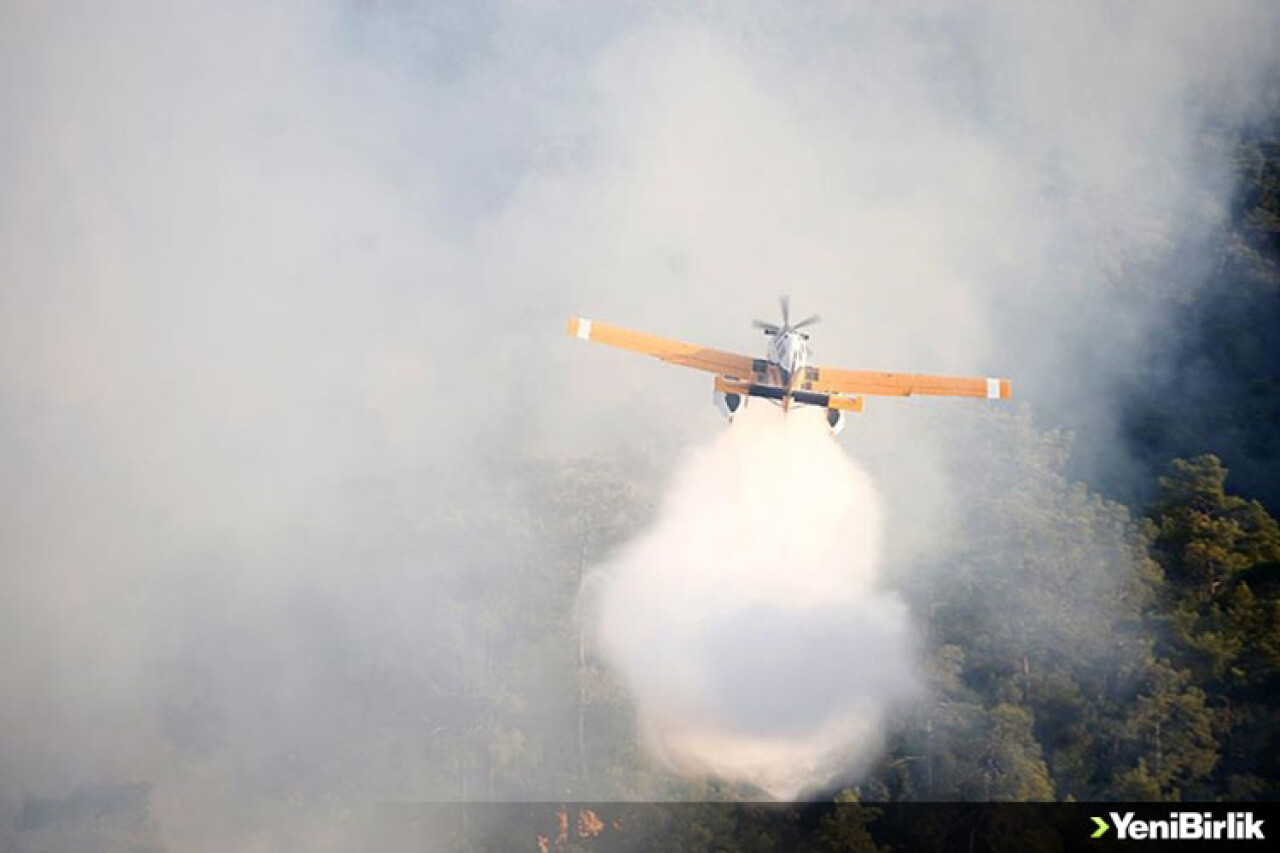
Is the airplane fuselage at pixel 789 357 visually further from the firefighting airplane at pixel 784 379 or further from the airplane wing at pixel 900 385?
the airplane wing at pixel 900 385

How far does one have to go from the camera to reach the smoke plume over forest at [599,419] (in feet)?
231

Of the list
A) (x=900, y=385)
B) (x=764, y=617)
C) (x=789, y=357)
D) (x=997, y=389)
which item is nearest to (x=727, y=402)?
(x=789, y=357)

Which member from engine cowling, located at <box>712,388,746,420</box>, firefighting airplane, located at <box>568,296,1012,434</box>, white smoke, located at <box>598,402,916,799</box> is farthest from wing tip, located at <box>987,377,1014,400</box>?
engine cowling, located at <box>712,388,746,420</box>

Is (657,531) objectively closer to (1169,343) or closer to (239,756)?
(239,756)

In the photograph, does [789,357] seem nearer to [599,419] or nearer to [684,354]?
[684,354]

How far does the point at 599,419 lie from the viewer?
335ft

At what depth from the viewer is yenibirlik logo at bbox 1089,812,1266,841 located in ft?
196

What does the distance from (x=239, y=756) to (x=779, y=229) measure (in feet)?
268

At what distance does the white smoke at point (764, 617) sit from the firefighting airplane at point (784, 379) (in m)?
8.32

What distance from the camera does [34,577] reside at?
101 m

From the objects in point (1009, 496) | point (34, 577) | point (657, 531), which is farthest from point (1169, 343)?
point (34, 577)

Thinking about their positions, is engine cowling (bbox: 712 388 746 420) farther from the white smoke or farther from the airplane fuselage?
the white smoke

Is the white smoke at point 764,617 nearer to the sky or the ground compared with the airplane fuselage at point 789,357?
nearer to the ground

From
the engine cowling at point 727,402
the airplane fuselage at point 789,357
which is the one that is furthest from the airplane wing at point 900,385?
the airplane fuselage at point 789,357
